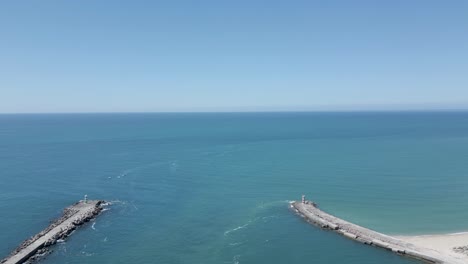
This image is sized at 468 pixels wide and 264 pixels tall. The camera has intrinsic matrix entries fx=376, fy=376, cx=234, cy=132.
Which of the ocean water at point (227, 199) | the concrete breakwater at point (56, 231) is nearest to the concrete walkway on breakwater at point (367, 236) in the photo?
the ocean water at point (227, 199)

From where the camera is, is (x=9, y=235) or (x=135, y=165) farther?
(x=135, y=165)

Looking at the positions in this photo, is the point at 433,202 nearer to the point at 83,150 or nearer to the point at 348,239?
the point at 348,239

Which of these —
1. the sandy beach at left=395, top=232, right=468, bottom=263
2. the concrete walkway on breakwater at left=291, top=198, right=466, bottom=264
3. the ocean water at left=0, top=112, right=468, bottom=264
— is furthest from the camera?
the ocean water at left=0, top=112, right=468, bottom=264

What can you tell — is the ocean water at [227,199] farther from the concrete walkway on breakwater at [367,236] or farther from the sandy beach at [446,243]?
the sandy beach at [446,243]

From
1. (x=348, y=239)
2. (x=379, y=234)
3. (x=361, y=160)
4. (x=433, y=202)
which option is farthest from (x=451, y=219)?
(x=361, y=160)

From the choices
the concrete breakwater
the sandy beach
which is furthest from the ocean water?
the sandy beach

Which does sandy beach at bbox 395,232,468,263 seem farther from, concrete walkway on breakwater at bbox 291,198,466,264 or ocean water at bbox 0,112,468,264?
ocean water at bbox 0,112,468,264
